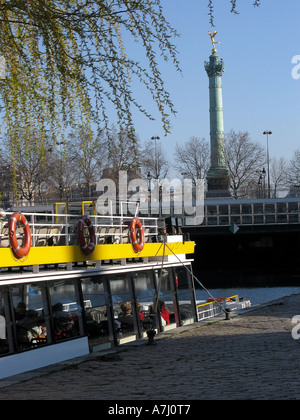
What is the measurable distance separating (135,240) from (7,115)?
1259 centimetres

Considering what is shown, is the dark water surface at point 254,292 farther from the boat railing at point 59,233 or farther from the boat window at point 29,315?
the boat window at point 29,315

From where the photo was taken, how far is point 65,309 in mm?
16094

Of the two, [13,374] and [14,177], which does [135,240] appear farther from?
[14,177]

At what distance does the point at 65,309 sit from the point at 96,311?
1.25 m

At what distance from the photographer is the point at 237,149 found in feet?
292

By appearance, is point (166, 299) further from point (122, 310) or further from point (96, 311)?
point (96, 311)

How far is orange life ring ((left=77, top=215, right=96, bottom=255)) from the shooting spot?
1688cm

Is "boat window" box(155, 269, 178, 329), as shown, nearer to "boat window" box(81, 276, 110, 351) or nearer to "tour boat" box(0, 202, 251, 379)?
"tour boat" box(0, 202, 251, 379)

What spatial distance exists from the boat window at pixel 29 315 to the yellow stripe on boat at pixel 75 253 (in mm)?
586

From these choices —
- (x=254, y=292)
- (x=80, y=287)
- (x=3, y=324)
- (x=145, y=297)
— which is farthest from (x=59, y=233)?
(x=254, y=292)

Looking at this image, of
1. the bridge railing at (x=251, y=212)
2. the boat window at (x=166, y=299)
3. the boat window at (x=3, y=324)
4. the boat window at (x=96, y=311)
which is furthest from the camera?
the bridge railing at (x=251, y=212)

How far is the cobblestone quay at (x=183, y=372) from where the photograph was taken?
10.4m

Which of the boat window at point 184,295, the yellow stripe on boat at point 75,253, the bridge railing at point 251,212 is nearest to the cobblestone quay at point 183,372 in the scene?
the yellow stripe on boat at point 75,253
